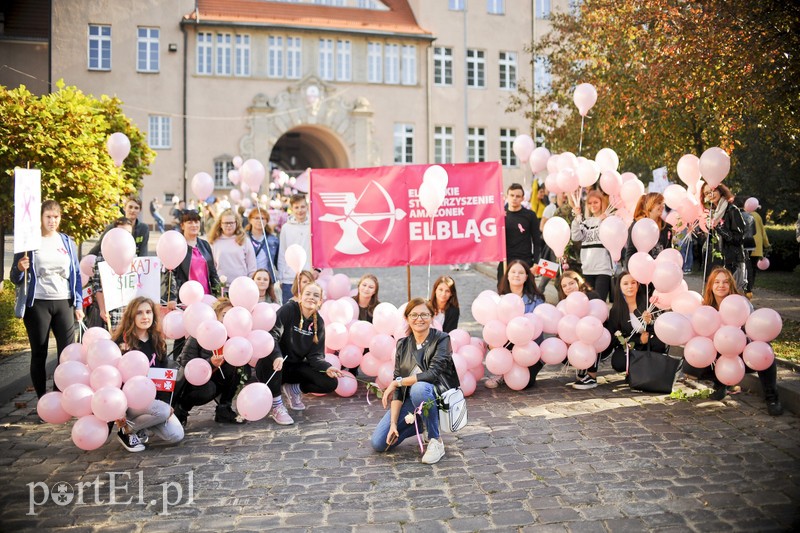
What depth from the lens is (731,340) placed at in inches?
290

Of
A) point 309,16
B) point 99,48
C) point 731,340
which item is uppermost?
point 309,16

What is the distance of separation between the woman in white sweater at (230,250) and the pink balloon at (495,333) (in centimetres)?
313

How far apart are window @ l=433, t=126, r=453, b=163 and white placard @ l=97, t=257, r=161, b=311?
31.9 meters

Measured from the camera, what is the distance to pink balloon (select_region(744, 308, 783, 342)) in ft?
23.8

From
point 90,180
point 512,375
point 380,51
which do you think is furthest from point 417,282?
point 380,51

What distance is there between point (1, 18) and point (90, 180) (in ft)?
84.2

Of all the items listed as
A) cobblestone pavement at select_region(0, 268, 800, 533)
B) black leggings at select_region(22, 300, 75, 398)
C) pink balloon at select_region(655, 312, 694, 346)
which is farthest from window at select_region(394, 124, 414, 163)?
cobblestone pavement at select_region(0, 268, 800, 533)

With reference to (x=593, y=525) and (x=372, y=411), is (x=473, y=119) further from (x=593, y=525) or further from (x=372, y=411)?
(x=593, y=525)

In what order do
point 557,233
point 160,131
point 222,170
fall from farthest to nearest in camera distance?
point 222,170 → point 160,131 → point 557,233

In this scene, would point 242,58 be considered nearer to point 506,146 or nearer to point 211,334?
point 506,146

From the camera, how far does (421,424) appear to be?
6.61m

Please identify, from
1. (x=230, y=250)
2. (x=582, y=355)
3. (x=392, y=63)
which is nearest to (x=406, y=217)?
(x=230, y=250)

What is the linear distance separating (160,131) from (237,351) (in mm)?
30659

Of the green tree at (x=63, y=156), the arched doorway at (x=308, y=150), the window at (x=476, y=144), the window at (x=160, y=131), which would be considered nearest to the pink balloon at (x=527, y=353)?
the green tree at (x=63, y=156)
